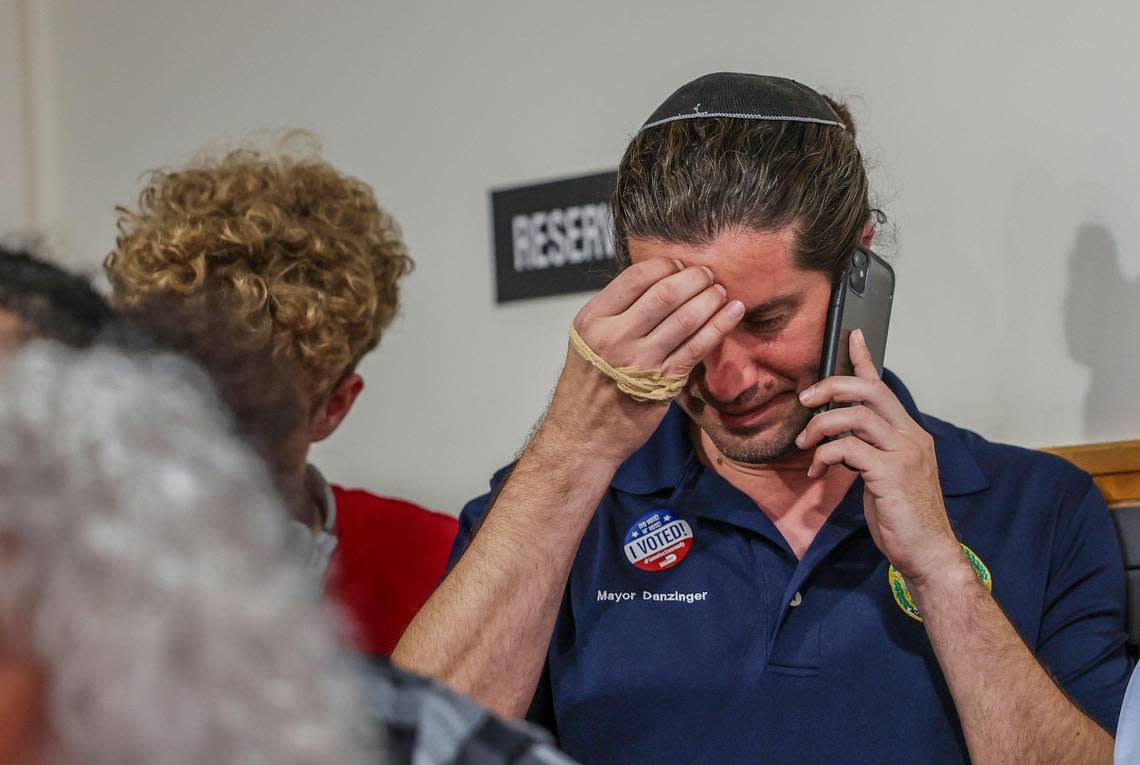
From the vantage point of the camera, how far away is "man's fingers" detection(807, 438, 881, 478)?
1298 mm

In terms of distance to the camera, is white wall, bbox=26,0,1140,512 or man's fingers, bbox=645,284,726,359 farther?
white wall, bbox=26,0,1140,512

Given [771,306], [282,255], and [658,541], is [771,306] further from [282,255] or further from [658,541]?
[282,255]

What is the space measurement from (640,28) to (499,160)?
0.91 feet

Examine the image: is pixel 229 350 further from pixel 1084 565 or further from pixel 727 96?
pixel 1084 565

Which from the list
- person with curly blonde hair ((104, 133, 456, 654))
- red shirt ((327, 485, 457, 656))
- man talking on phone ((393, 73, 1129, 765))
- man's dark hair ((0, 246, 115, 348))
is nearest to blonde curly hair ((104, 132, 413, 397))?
person with curly blonde hair ((104, 133, 456, 654))

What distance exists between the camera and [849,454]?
51.3 inches

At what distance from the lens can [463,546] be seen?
1.50m

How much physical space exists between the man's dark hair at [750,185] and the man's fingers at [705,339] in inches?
3.9

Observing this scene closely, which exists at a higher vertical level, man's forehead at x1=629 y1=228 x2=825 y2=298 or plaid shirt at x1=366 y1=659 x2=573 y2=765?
man's forehead at x1=629 y1=228 x2=825 y2=298

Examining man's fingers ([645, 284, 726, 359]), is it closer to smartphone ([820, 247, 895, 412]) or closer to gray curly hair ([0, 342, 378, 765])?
smartphone ([820, 247, 895, 412])

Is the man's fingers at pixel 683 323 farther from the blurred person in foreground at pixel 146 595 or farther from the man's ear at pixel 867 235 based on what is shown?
the blurred person in foreground at pixel 146 595

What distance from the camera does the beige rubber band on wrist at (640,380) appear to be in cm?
133

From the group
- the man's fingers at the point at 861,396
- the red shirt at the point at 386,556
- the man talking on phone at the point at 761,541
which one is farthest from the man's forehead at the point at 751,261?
the red shirt at the point at 386,556

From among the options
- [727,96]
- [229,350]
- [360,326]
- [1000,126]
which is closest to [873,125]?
[1000,126]
